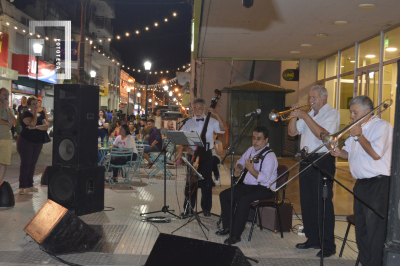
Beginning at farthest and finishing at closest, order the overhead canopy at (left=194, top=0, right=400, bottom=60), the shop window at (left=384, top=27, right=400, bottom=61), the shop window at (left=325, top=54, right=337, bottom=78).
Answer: the shop window at (left=325, top=54, right=337, bottom=78) < the shop window at (left=384, top=27, right=400, bottom=61) < the overhead canopy at (left=194, top=0, right=400, bottom=60)

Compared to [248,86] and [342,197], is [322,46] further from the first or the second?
[248,86]

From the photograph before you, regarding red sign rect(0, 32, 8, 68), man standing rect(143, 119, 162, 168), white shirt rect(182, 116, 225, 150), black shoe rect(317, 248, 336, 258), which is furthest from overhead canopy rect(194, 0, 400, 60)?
red sign rect(0, 32, 8, 68)

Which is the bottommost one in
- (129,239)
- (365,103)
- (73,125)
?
(129,239)

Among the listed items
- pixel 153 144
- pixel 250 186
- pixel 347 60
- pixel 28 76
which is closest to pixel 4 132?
pixel 250 186

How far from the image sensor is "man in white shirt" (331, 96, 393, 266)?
3393mm

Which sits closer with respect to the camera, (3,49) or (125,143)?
(125,143)

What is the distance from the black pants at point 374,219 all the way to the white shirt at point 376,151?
3.5 inches

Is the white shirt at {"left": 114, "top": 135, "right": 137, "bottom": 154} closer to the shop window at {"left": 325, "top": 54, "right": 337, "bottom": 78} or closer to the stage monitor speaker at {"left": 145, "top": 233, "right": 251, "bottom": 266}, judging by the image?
the shop window at {"left": 325, "top": 54, "right": 337, "bottom": 78}

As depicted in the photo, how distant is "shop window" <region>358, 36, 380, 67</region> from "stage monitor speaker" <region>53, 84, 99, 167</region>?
6.15m

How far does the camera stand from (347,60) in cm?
983

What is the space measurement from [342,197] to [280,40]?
380cm

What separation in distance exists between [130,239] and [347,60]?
758cm

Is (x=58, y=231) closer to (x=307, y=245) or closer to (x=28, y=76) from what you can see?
(x=307, y=245)

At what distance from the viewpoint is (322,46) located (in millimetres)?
9508
